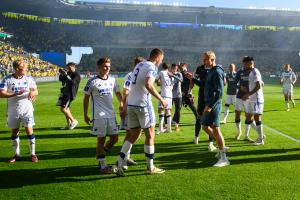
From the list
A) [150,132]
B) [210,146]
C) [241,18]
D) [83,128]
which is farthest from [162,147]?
[241,18]

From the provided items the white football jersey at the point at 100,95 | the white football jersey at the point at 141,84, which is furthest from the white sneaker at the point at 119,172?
the white football jersey at the point at 141,84

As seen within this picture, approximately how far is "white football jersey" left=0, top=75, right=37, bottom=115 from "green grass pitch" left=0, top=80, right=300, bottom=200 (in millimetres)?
1129

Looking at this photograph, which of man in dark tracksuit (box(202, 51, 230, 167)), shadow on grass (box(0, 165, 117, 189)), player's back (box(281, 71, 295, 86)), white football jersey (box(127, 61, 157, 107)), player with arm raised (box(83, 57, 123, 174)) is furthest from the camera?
player's back (box(281, 71, 295, 86))

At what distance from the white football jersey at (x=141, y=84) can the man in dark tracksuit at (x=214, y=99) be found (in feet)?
4.42

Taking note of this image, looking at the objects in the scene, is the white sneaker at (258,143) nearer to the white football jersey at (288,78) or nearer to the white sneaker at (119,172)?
the white sneaker at (119,172)

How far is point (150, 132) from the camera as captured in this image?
6.72 meters

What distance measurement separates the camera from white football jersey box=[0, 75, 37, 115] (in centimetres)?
760

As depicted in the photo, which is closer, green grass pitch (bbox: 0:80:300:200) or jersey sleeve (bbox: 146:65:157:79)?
green grass pitch (bbox: 0:80:300:200)

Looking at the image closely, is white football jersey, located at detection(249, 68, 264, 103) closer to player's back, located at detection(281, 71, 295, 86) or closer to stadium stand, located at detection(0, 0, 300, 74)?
player's back, located at detection(281, 71, 295, 86)

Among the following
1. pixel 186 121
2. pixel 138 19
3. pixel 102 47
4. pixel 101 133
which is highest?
pixel 138 19

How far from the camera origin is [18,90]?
762 cm

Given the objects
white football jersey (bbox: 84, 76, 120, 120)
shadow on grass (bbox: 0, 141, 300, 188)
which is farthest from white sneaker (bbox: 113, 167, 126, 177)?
white football jersey (bbox: 84, 76, 120, 120)

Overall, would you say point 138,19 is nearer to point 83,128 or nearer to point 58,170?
point 83,128

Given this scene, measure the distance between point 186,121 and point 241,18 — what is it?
69.0 metres
